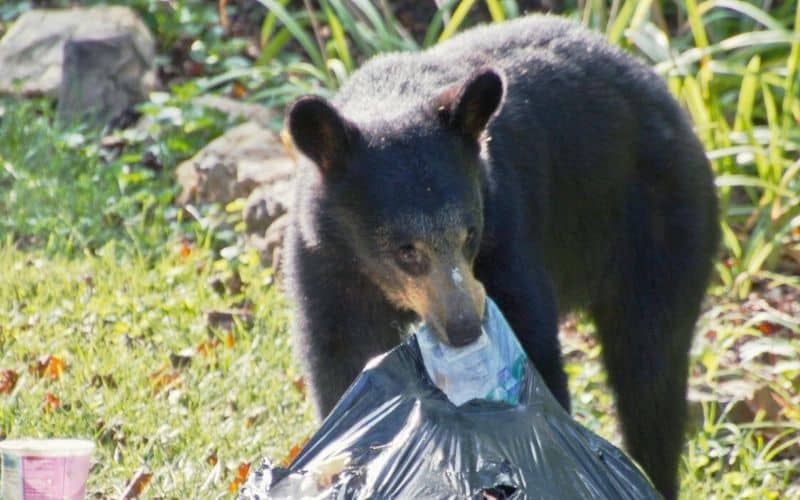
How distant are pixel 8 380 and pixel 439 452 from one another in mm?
2394

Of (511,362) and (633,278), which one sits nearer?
(511,362)

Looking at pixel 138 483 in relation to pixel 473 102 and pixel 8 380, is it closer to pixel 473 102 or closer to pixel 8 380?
pixel 8 380

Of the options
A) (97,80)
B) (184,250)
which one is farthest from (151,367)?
(97,80)

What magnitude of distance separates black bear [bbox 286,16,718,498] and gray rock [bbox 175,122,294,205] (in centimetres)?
235

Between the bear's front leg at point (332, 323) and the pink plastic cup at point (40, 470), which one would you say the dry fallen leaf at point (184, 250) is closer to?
the bear's front leg at point (332, 323)

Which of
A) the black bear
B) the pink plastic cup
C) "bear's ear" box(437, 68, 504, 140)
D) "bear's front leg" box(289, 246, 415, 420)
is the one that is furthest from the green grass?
"bear's ear" box(437, 68, 504, 140)

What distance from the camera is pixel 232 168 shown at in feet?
23.3

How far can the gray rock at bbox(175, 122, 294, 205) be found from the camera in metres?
6.94

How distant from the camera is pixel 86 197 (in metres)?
7.13

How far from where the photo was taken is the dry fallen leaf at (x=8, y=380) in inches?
194

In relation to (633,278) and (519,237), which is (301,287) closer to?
(519,237)

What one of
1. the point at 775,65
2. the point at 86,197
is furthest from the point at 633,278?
the point at 86,197

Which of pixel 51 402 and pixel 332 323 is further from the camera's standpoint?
pixel 51 402

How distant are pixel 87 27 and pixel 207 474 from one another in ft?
16.2
